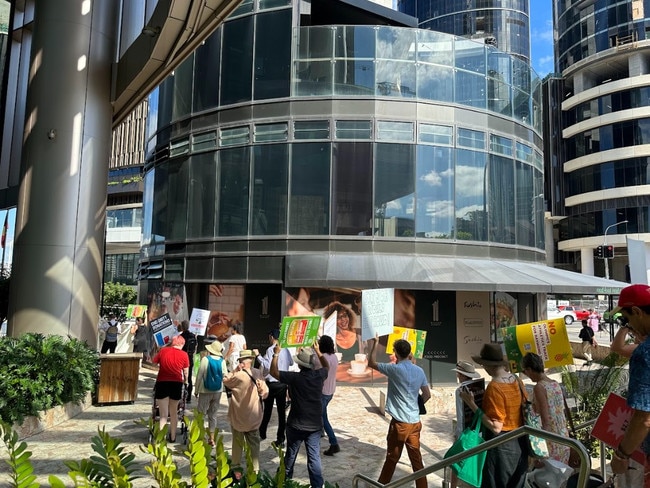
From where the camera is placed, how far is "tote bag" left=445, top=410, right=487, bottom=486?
4.85 m

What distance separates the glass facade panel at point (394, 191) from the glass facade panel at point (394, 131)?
0.74ft

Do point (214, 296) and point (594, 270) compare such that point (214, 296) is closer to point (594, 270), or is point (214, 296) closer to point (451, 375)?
point (451, 375)

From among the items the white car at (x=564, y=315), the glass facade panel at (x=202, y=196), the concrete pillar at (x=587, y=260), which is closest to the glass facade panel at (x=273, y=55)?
the glass facade panel at (x=202, y=196)

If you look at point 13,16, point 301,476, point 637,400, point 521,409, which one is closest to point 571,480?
point 521,409

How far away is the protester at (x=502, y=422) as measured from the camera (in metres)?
4.81

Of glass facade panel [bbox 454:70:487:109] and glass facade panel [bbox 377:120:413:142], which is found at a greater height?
glass facade panel [bbox 454:70:487:109]

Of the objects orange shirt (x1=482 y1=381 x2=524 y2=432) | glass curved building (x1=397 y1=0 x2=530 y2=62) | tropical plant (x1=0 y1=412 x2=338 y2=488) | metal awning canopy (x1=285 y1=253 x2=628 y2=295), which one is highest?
glass curved building (x1=397 y1=0 x2=530 y2=62)

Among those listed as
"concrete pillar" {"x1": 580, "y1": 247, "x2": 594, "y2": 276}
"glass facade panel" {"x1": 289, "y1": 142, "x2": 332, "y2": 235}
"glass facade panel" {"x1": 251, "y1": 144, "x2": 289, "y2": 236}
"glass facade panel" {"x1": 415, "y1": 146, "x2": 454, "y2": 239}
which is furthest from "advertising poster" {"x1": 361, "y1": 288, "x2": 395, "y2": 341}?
"concrete pillar" {"x1": 580, "y1": 247, "x2": 594, "y2": 276}

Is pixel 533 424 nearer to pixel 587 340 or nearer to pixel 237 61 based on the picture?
pixel 237 61

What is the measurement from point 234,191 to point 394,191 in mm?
5217

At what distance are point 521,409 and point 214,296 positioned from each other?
13072mm

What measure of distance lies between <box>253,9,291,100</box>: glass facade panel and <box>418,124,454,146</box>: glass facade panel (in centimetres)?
453

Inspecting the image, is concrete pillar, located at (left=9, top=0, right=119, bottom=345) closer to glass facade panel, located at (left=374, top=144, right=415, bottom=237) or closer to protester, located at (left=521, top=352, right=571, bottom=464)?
glass facade panel, located at (left=374, top=144, right=415, bottom=237)

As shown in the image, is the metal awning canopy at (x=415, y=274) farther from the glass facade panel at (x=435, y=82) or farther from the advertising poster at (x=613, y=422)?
the advertising poster at (x=613, y=422)
